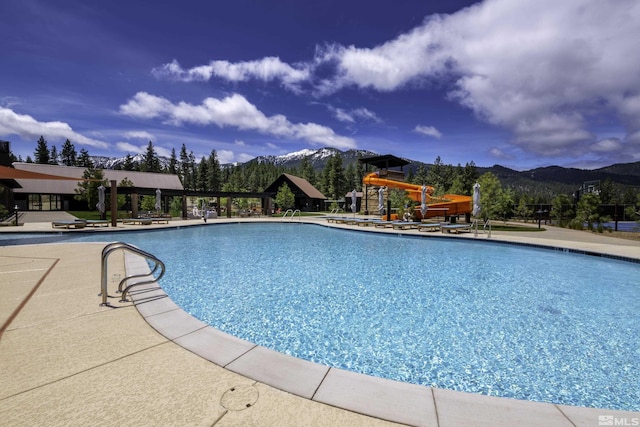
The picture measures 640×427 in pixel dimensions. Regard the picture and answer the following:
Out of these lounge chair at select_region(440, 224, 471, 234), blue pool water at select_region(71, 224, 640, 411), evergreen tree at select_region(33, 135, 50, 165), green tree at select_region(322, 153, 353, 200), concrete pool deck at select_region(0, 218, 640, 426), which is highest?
evergreen tree at select_region(33, 135, 50, 165)

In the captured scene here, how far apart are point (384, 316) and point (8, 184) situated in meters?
40.8

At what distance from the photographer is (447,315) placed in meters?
5.85

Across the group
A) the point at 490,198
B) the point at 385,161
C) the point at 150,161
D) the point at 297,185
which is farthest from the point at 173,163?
the point at 490,198

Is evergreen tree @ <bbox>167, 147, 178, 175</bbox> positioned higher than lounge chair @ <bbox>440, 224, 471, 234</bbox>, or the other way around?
evergreen tree @ <bbox>167, 147, 178, 175</bbox>

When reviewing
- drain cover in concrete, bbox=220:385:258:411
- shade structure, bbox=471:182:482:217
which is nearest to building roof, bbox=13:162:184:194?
shade structure, bbox=471:182:482:217

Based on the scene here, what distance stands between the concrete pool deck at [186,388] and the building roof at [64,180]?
1371 inches

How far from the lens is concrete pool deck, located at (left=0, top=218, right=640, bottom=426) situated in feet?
7.83

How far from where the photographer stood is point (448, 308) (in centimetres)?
621

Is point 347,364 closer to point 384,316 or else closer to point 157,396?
point 384,316

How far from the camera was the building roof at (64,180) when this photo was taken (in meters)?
37.1

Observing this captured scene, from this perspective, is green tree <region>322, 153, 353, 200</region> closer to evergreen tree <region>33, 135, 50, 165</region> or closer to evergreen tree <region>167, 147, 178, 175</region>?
evergreen tree <region>167, 147, 178, 175</region>

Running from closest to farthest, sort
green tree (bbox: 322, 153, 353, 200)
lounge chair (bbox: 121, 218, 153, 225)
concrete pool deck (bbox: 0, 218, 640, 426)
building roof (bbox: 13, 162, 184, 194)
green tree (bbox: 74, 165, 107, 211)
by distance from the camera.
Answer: concrete pool deck (bbox: 0, 218, 640, 426) → lounge chair (bbox: 121, 218, 153, 225) → green tree (bbox: 74, 165, 107, 211) → building roof (bbox: 13, 162, 184, 194) → green tree (bbox: 322, 153, 353, 200)

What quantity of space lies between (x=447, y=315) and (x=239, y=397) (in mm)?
4657

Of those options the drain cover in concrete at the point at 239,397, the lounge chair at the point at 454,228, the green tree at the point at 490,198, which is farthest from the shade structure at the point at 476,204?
the drain cover in concrete at the point at 239,397
